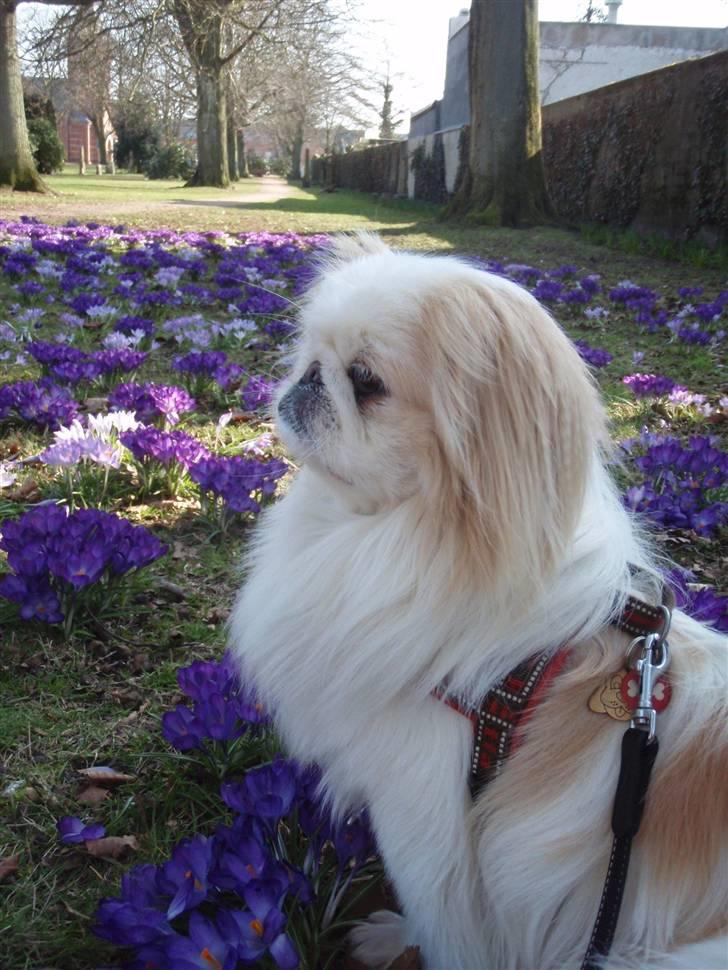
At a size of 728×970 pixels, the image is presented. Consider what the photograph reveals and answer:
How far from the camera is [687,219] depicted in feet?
39.9

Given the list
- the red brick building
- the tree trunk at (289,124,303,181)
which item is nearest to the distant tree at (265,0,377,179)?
the tree trunk at (289,124,303,181)

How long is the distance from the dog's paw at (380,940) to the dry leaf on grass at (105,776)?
0.80 meters

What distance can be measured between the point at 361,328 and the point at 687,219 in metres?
12.1

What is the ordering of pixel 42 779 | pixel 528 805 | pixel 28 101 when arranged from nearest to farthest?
pixel 528 805 < pixel 42 779 < pixel 28 101

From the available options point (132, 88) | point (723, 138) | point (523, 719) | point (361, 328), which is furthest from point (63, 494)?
point (132, 88)

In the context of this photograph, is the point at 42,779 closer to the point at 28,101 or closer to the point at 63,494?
the point at 63,494

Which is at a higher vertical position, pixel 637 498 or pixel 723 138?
pixel 723 138

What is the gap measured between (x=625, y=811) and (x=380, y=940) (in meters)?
0.72

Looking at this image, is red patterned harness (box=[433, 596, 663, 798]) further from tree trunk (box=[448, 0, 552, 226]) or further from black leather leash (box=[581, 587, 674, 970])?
tree trunk (box=[448, 0, 552, 226])

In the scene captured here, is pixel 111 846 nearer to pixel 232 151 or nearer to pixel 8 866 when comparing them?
pixel 8 866

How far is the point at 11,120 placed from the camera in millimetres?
21859

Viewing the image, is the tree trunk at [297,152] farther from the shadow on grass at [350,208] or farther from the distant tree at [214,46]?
the shadow on grass at [350,208]

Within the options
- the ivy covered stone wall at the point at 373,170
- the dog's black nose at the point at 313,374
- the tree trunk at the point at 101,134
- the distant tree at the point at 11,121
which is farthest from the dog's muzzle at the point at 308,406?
the tree trunk at the point at 101,134

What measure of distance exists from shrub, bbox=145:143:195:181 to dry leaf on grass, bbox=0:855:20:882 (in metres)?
59.8
